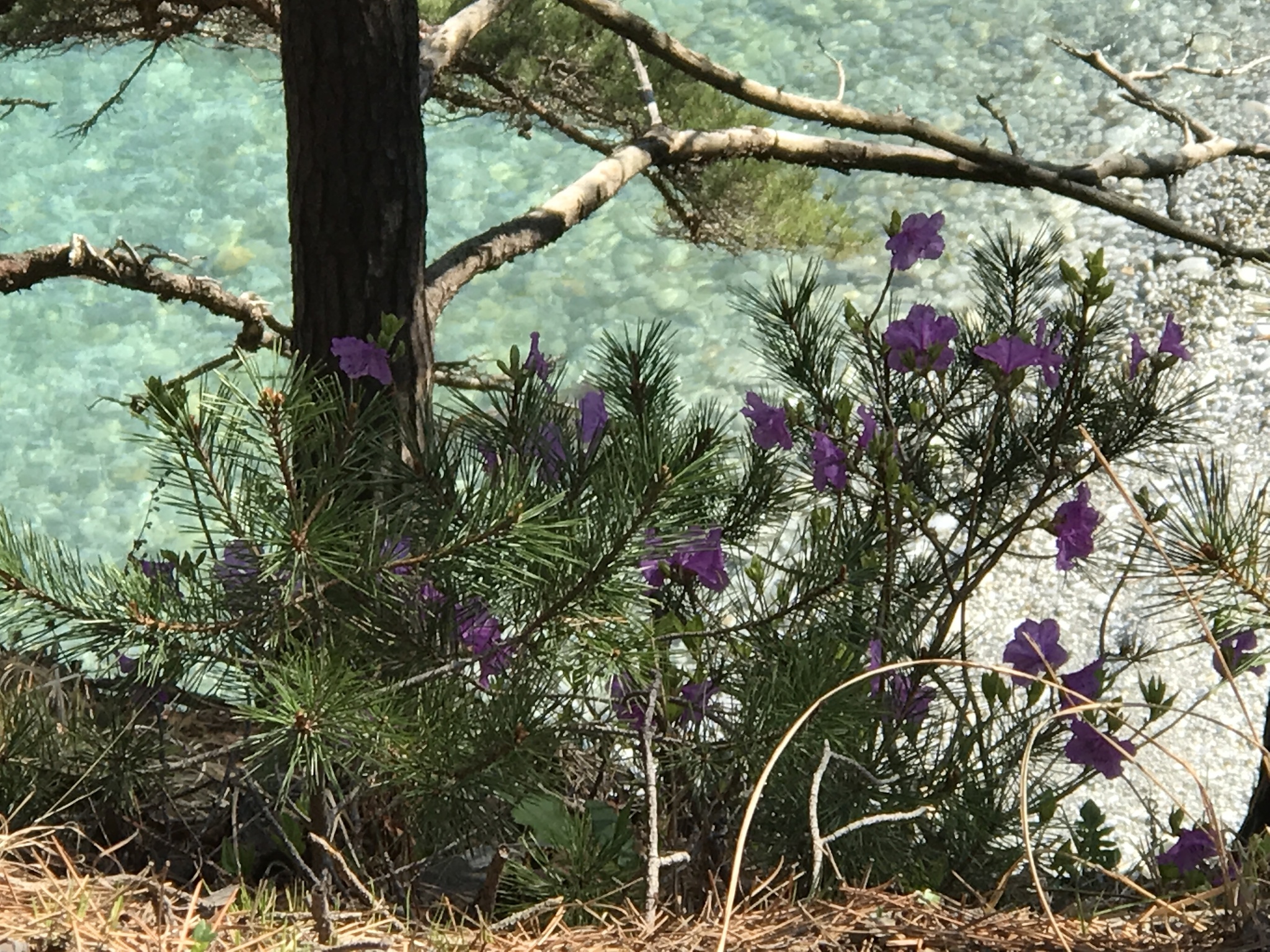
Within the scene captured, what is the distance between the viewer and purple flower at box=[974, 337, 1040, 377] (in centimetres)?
121

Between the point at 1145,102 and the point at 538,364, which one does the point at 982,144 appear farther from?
the point at 538,364

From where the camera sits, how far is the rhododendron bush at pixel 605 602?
0.91 meters

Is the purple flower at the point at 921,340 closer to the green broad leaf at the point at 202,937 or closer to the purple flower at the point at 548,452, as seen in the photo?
the purple flower at the point at 548,452

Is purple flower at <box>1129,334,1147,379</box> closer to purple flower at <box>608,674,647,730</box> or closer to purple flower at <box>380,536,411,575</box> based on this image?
purple flower at <box>608,674,647,730</box>

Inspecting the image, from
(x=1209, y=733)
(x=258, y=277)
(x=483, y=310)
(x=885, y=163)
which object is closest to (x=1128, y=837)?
(x=1209, y=733)

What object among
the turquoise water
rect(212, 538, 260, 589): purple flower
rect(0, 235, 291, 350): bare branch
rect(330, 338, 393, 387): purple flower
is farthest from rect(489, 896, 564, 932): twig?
the turquoise water

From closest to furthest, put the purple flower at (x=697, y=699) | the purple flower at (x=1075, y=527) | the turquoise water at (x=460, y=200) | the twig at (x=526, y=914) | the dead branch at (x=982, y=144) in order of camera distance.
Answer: the twig at (x=526, y=914) < the purple flower at (x=697, y=699) < the purple flower at (x=1075, y=527) < the dead branch at (x=982, y=144) < the turquoise water at (x=460, y=200)

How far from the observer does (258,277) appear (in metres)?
6.03

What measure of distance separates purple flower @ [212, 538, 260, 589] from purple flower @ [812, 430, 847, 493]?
0.52 m

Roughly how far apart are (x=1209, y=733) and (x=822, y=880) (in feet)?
8.92

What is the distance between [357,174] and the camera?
133cm

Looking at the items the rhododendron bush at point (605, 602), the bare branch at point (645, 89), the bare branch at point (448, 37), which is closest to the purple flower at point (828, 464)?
the rhododendron bush at point (605, 602)

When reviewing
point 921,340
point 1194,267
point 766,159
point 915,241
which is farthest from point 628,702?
point 1194,267

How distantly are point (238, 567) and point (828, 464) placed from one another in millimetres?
553
